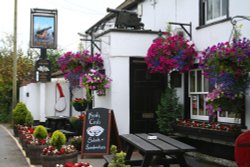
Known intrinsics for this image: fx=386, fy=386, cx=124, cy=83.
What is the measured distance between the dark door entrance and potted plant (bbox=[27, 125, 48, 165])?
2.73 m

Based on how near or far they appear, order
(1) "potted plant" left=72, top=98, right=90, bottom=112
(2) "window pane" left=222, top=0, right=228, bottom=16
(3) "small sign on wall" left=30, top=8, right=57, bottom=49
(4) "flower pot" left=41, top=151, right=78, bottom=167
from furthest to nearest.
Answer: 1. (3) "small sign on wall" left=30, top=8, right=57, bottom=49
2. (1) "potted plant" left=72, top=98, right=90, bottom=112
3. (2) "window pane" left=222, top=0, right=228, bottom=16
4. (4) "flower pot" left=41, top=151, right=78, bottom=167

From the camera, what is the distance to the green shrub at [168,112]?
10.8 metres

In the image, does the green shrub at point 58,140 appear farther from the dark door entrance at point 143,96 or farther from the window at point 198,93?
the window at point 198,93

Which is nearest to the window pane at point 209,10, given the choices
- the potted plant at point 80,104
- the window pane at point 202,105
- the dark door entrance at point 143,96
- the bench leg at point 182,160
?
the window pane at point 202,105

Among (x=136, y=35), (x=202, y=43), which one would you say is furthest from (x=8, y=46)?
(x=202, y=43)

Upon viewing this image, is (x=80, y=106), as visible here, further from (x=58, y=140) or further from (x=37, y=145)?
(x=58, y=140)

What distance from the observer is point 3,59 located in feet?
87.5

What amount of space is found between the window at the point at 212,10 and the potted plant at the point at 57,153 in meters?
4.83

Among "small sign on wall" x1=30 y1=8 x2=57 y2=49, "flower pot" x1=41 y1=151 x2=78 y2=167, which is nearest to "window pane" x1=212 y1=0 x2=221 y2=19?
"flower pot" x1=41 y1=151 x2=78 y2=167

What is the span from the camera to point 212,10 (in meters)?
10.0

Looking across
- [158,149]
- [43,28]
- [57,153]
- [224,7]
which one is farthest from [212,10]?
[43,28]

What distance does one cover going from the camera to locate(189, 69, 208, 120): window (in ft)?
33.8

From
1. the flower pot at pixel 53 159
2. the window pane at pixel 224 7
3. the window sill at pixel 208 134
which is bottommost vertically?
the flower pot at pixel 53 159

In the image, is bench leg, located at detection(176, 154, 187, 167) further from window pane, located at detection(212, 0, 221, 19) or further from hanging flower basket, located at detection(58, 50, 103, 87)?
hanging flower basket, located at detection(58, 50, 103, 87)
